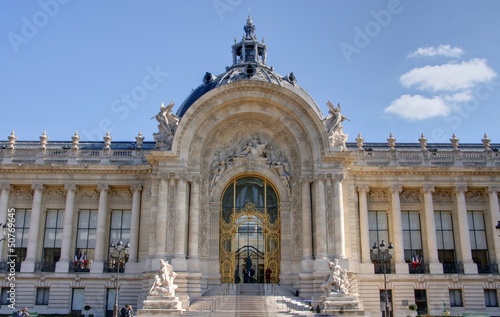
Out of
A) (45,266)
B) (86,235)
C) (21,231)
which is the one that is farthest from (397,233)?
(21,231)

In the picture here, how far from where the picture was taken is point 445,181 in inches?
1286

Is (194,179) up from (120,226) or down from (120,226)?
up

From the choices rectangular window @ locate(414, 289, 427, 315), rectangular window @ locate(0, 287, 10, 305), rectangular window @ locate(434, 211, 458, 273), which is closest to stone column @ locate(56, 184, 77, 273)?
rectangular window @ locate(0, 287, 10, 305)

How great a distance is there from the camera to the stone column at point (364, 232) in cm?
3127

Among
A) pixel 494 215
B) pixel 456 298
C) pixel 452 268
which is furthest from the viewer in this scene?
pixel 452 268

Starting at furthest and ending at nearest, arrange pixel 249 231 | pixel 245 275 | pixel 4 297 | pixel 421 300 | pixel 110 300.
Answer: pixel 249 231 → pixel 110 300 → pixel 421 300 → pixel 4 297 → pixel 245 275

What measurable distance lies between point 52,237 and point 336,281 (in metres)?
18.4

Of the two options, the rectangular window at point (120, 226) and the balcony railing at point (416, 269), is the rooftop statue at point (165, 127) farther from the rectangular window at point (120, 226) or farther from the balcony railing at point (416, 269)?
the balcony railing at point (416, 269)

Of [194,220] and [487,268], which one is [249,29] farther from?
[487,268]

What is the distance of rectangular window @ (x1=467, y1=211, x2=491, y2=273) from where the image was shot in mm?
32781

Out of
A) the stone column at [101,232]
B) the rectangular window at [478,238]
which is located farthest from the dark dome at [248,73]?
the rectangular window at [478,238]

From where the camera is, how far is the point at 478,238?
33062 mm

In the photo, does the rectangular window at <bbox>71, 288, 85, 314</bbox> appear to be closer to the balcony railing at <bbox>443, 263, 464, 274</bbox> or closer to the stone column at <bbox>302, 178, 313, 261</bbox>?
the stone column at <bbox>302, 178, 313, 261</bbox>

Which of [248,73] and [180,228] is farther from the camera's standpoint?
[248,73]
